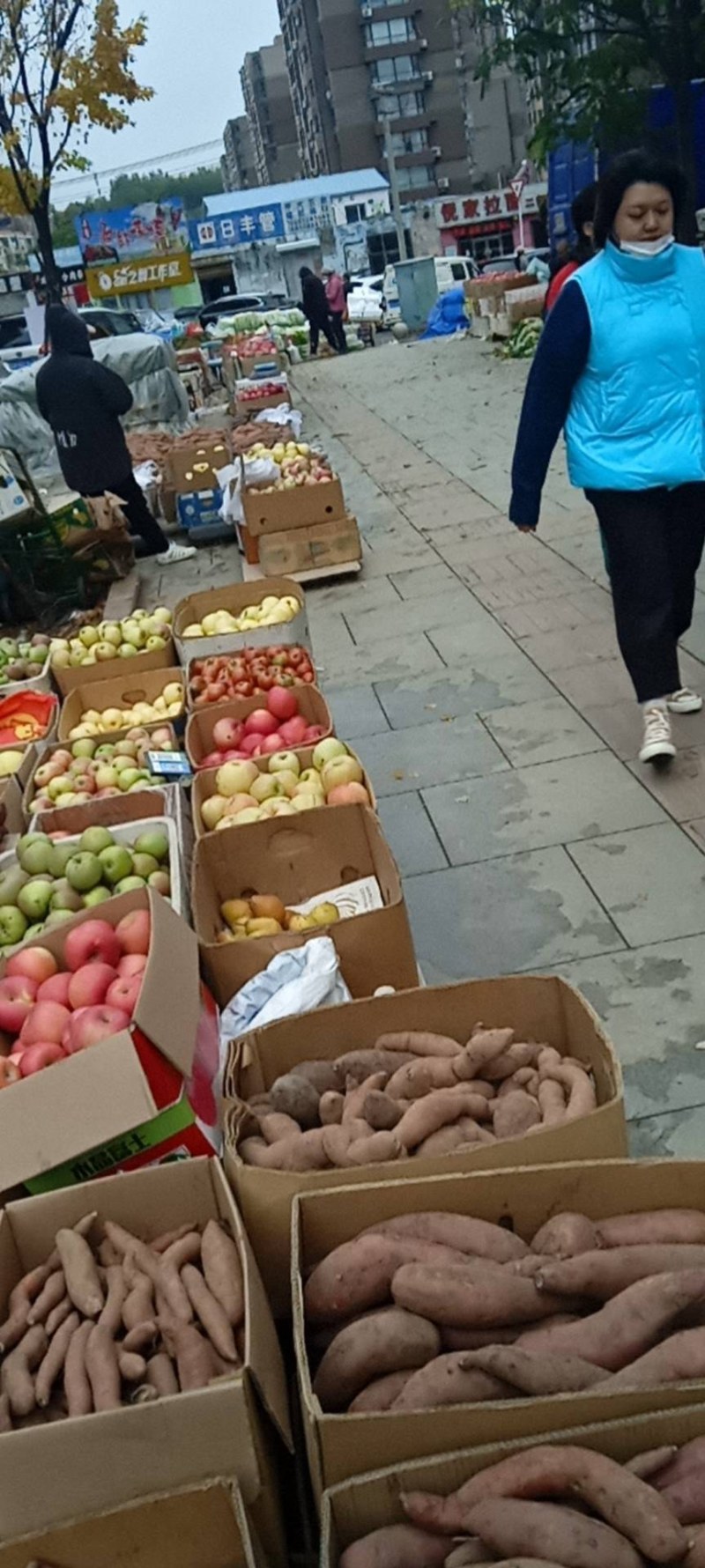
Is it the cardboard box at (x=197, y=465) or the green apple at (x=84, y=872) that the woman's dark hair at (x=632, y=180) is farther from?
the cardboard box at (x=197, y=465)

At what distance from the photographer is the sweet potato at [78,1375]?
1.80 m

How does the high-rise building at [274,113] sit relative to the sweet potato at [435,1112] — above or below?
above

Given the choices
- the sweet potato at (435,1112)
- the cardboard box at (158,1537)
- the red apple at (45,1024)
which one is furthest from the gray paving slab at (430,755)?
the cardboard box at (158,1537)

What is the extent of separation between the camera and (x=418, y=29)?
8062cm

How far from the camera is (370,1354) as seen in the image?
5.97 feet

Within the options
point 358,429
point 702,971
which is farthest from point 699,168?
point 702,971

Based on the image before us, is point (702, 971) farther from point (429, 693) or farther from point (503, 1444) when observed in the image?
point (429, 693)

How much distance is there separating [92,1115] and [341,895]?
4.08ft

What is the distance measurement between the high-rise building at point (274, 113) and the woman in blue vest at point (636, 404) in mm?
112405

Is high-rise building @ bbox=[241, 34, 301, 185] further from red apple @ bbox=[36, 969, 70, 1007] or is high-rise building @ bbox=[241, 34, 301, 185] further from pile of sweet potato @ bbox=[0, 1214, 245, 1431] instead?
pile of sweet potato @ bbox=[0, 1214, 245, 1431]

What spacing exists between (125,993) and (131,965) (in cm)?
12

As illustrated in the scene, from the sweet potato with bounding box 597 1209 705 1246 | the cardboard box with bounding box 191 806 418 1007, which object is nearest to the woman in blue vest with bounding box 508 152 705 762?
the cardboard box with bounding box 191 806 418 1007

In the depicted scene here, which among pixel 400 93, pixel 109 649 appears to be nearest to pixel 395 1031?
pixel 109 649

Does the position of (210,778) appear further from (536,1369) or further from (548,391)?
(536,1369)
